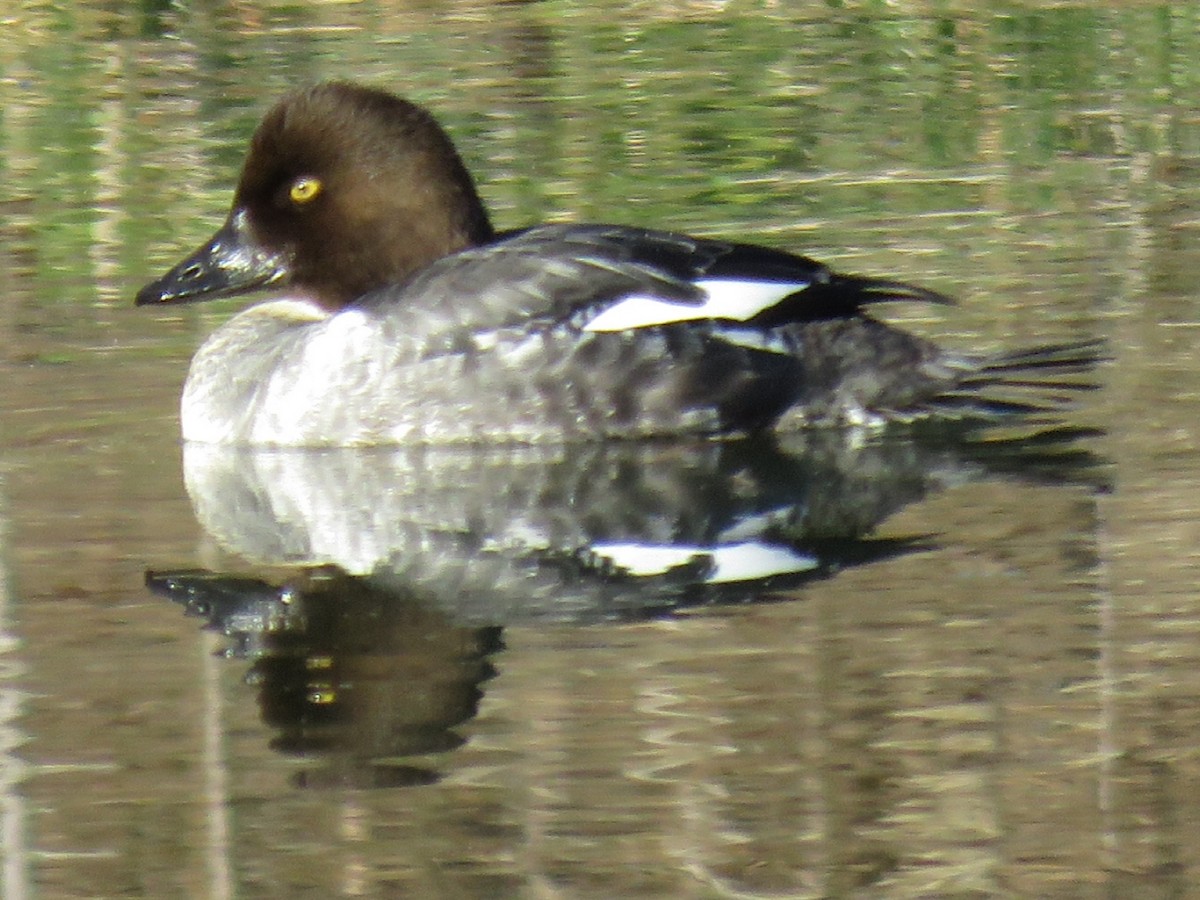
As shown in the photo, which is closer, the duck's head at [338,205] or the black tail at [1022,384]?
the black tail at [1022,384]

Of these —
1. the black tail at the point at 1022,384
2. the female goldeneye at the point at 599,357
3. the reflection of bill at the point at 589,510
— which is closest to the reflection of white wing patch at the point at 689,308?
the female goldeneye at the point at 599,357

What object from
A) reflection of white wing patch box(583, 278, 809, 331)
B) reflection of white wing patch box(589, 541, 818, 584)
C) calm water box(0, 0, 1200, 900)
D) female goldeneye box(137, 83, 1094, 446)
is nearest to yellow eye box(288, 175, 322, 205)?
female goldeneye box(137, 83, 1094, 446)

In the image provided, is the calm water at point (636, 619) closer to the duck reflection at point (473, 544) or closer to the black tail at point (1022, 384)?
the duck reflection at point (473, 544)

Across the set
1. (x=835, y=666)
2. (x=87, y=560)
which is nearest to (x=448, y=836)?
(x=835, y=666)

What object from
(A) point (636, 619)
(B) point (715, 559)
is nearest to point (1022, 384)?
(B) point (715, 559)

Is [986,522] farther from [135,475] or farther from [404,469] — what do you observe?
[135,475]
